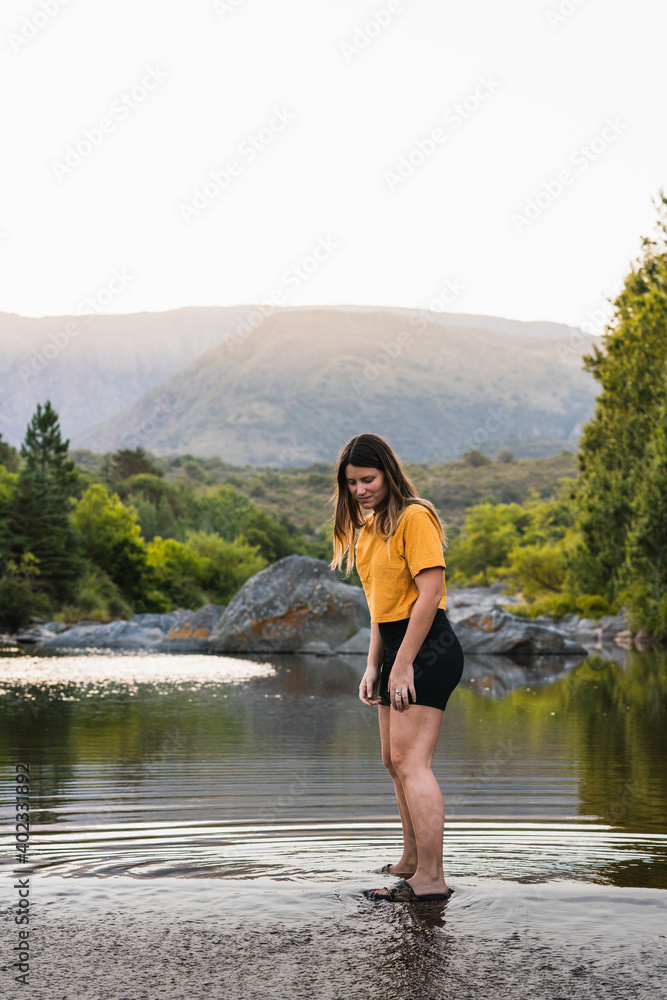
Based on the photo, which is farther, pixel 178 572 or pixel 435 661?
pixel 178 572

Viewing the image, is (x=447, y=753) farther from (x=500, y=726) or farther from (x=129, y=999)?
(x=129, y=999)

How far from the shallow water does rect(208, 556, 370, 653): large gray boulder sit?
50.8ft

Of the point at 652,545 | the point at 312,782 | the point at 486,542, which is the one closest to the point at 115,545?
the point at 652,545

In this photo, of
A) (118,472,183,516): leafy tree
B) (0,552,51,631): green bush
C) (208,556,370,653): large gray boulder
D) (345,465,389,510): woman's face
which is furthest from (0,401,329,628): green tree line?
(345,465,389,510): woman's face

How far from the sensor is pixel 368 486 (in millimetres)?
4418

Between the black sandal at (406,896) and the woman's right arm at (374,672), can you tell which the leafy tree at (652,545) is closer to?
the woman's right arm at (374,672)

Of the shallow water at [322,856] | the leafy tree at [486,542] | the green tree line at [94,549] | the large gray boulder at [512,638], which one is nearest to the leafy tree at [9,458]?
the green tree line at [94,549]

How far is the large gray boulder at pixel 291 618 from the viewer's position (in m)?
27.2

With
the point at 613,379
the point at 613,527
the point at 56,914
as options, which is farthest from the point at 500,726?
the point at 613,379

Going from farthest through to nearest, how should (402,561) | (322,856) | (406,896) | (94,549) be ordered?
(94,549)
(322,856)
(402,561)
(406,896)

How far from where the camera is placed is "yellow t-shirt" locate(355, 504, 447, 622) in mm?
4219

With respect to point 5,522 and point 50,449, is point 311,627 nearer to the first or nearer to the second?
point 5,522

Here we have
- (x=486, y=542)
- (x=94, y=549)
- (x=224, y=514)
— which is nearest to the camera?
(x=94, y=549)

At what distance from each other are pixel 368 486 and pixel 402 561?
365 mm
